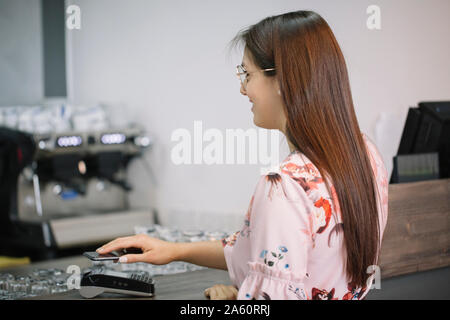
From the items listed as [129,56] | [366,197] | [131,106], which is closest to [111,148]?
[131,106]

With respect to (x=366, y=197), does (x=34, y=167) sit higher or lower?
lower

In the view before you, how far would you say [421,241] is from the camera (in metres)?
1.70

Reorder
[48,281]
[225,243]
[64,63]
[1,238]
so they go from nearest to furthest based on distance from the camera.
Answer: [225,243], [48,281], [1,238], [64,63]

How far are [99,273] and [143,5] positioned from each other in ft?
11.2

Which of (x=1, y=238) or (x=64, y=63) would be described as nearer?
(x=1, y=238)

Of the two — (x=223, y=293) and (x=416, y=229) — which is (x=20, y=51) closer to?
(x=416, y=229)

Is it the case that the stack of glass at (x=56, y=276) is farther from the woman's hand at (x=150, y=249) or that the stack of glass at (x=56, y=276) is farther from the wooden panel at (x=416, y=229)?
the wooden panel at (x=416, y=229)

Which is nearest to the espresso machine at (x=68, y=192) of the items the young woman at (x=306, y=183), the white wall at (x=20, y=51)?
the white wall at (x=20, y=51)

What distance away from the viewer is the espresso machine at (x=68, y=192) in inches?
144

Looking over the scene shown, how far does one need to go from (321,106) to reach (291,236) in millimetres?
268

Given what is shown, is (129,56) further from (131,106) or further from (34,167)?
(34,167)

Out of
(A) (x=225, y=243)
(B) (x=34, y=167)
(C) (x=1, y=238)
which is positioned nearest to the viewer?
(A) (x=225, y=243)

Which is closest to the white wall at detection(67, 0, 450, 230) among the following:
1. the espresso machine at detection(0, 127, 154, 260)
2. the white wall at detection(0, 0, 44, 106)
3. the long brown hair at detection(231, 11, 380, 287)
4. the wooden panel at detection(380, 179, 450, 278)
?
the espresso machine at detection(0, 127, 154, 260)

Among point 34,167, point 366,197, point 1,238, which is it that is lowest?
point 1,238
